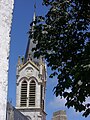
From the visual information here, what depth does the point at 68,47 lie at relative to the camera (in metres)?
6.81

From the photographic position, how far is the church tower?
164 feet

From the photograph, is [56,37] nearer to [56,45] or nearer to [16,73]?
[56,45]

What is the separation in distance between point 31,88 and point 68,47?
147 feet

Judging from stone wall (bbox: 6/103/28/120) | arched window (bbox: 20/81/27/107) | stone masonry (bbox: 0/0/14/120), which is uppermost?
arched window (bbox: 20/81/27/107)

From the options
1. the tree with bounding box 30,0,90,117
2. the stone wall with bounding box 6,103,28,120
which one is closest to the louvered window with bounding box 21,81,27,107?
the stone wall with bounding box 6,103,28,120

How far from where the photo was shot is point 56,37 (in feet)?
23.0

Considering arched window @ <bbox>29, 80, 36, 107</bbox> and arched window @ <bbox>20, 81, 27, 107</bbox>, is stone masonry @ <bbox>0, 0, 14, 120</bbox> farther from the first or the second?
arched window @ <bbox>29, 80, 36, 107</bbox>

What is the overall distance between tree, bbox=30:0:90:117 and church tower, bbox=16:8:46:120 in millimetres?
41312

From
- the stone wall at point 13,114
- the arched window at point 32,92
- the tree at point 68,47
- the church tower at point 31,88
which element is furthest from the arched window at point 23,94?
the tree at point 68,47

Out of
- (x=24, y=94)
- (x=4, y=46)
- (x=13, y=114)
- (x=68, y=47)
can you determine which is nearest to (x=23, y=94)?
(x=24, y=94)

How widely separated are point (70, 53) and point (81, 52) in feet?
0.81

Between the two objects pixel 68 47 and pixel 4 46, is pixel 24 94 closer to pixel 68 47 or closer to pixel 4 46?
pixel 68 47

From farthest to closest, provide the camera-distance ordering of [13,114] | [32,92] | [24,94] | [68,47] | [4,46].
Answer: [32,92] < [24,94] < [13,114] < [68,47] < [4,46]

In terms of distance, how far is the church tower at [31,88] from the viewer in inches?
1965
